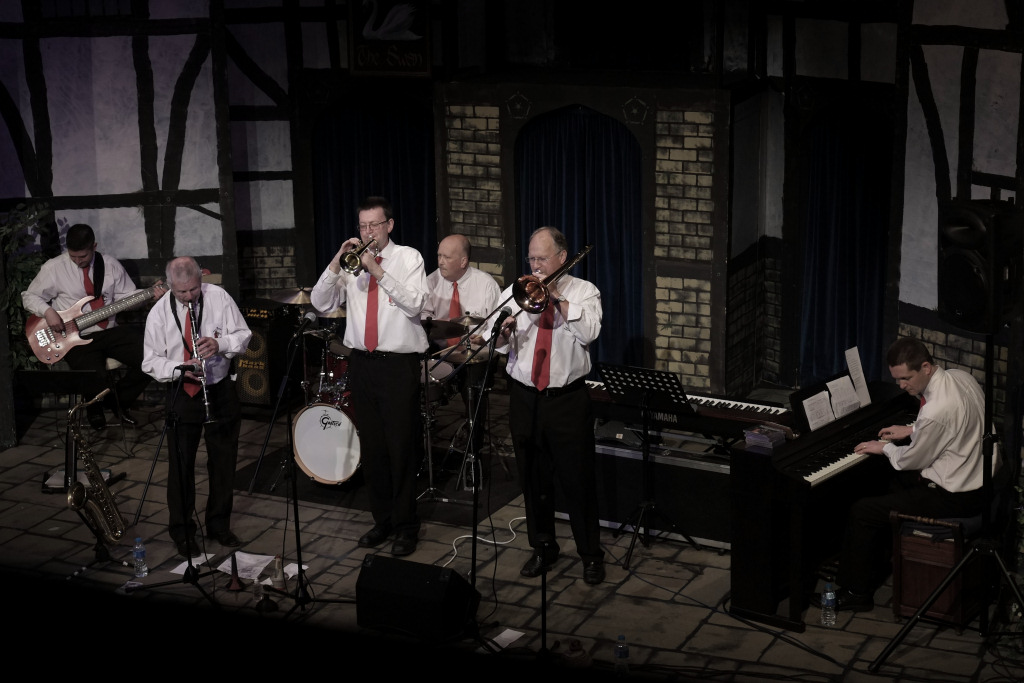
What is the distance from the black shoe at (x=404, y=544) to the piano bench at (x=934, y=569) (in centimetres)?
274

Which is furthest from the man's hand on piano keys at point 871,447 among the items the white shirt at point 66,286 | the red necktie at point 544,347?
the white shirt at point 66,286

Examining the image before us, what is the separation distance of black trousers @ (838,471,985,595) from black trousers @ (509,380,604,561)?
135cm

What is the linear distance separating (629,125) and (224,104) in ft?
10.7

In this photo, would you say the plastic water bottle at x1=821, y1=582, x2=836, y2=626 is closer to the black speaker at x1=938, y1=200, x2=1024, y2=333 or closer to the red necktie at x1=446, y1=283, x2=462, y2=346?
the black speaker at x1=938, y1=200, x2=1024, y2=333

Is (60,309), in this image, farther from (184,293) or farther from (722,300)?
(722,300)

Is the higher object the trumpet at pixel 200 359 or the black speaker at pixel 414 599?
the trumpet at pixel 200 359

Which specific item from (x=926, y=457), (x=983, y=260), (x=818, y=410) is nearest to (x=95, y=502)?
(x=818, y=410)

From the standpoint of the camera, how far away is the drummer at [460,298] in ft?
27.1

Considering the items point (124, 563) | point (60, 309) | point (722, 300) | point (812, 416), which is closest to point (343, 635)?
point (812, 416)

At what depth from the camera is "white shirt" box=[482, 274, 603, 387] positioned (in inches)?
255

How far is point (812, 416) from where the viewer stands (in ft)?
21.8

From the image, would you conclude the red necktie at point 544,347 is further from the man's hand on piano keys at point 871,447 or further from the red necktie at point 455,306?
the red necktie at point 455,306

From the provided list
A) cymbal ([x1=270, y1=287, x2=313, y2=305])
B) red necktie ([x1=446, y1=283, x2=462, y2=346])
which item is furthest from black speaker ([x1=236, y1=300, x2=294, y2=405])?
red necktie ([x1=446, y1=283, x2=462, y2=346])

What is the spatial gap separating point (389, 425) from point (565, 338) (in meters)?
1.25
